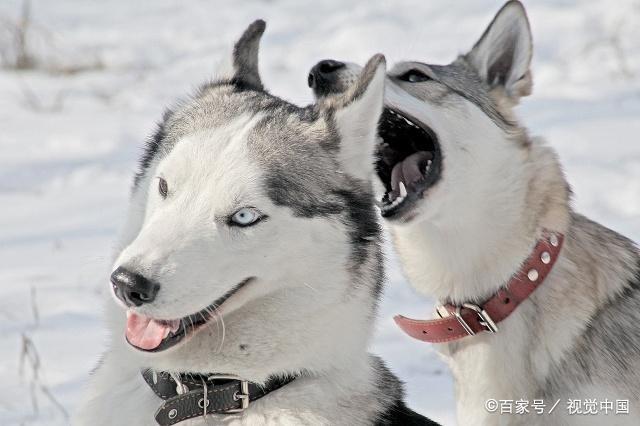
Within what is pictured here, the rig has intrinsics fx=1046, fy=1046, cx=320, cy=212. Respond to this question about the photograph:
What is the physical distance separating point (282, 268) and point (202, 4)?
27.3 ft

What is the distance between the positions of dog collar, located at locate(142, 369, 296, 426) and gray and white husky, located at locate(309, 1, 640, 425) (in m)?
0.90

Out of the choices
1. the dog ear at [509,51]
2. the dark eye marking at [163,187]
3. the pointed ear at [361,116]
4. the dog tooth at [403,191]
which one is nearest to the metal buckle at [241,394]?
the dark eye marking at [163,187]

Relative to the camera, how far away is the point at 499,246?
3248mm

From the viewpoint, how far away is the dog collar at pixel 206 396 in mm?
2412

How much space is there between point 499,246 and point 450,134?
0.38 metres

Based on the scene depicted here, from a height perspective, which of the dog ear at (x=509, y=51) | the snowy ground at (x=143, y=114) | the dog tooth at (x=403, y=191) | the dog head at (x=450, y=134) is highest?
the dog ear at (x=509, y=51)

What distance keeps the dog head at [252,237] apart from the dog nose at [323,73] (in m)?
0.57

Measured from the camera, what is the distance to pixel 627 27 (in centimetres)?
841

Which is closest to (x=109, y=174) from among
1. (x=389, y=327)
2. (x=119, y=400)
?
(x=389, y=327)

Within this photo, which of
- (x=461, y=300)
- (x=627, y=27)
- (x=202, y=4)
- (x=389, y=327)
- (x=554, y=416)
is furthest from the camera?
(x=202, y=4)

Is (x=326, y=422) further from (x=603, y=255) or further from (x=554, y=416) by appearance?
(x=603, y=255)

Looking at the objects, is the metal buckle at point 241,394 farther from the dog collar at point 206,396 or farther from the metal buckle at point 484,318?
the metal buckle at point 484,318

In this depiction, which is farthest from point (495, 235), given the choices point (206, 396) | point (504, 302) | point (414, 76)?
point (206, 396)

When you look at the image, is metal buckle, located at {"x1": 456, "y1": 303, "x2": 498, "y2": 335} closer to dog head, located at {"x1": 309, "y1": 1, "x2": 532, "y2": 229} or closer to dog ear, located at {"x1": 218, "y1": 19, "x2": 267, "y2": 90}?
dog head, located at {"x1": 309, "y1": 1, "x2": 532, "y2": 229}
